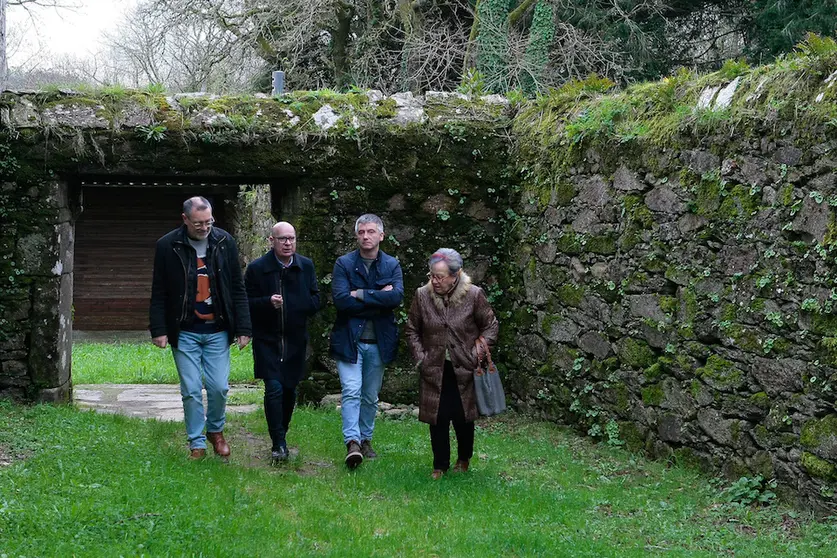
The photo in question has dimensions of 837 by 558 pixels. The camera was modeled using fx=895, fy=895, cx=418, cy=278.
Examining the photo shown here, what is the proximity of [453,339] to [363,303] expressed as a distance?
71 centimetres

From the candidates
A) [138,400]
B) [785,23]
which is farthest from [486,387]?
[785,23]

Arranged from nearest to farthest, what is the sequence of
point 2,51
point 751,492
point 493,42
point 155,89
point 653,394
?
1. point 751,492
2. point 653,394
3. point 2,51
4. point 155,89
5. point 493,42

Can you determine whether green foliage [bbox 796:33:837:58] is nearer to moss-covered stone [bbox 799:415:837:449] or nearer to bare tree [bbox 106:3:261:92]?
moss-covered stone [bbox 799:415:837:449]

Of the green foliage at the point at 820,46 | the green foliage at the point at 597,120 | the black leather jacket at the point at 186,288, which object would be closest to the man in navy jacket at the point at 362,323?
the black leather jacket at the point at 186,288

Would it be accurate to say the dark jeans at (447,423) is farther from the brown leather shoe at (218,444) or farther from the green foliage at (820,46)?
the green foliage at (820,46)

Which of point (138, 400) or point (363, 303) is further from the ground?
point (363, 303)

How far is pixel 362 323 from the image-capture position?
6.28 metres

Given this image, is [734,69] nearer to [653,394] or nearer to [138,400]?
[653,394]

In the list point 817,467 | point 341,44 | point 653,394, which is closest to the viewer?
point 817,467

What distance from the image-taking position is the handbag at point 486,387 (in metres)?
5.84

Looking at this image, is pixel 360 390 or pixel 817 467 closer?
pixel 817 467

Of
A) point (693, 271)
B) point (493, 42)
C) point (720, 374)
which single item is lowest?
point (720, 374)

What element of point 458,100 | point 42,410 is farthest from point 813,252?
point 42,410

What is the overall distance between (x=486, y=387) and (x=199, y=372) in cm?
193
